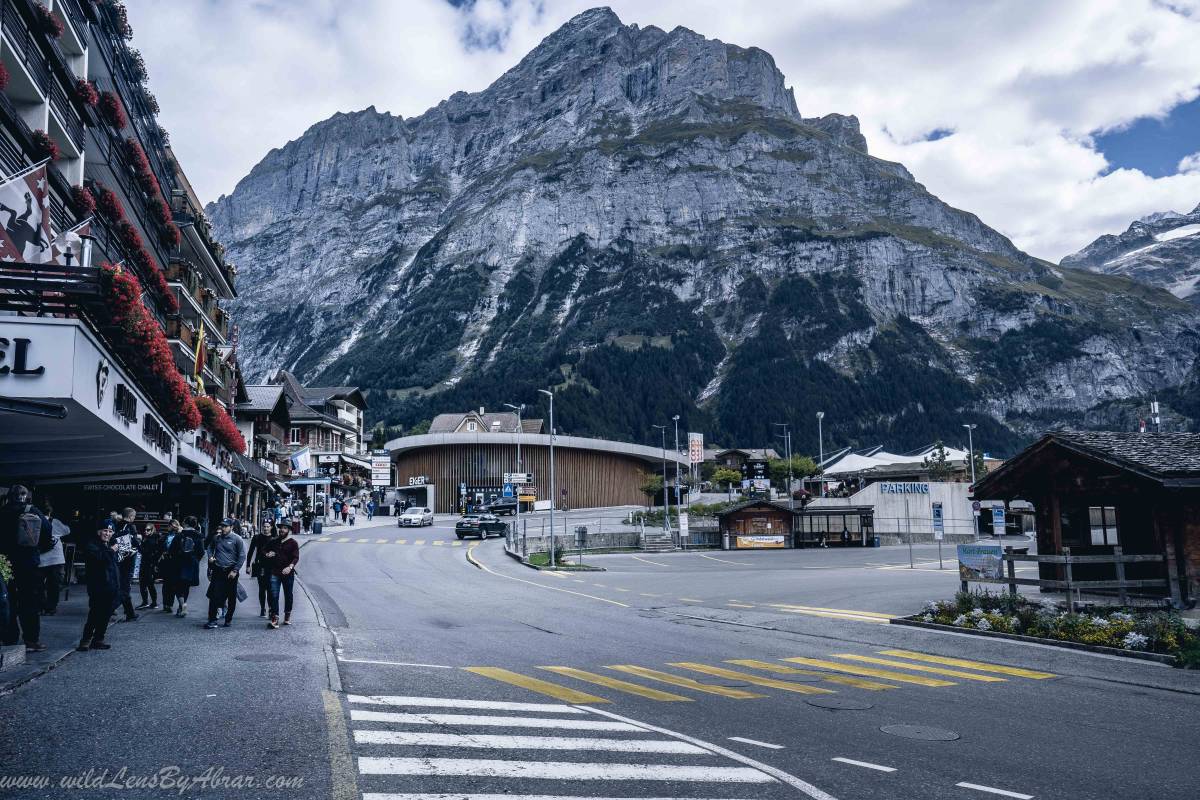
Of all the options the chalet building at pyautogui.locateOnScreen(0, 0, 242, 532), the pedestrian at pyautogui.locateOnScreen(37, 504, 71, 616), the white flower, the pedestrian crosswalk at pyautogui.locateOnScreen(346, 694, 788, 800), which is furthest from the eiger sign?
the pedestrian crosswalk at pyautogui.locateOnScreen(346, 694, 788, 800)

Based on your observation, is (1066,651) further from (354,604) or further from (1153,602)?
(354,604)

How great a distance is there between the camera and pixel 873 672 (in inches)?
515

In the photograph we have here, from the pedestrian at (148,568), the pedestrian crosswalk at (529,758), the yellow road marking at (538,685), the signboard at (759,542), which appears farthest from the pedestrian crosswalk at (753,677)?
the signboard at (759,542)

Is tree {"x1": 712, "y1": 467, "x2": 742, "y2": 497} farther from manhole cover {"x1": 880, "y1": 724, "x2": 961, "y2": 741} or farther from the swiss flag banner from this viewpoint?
manhole cover {"x1": 880, "y1": 724, "x2": 961, "y2": 741}

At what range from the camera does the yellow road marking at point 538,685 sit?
10.1m

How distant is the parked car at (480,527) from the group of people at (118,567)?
37.3m

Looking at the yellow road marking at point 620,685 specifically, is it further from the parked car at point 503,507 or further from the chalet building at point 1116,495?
the parked car at point 503,507

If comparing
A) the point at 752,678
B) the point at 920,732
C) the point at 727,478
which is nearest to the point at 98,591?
the point at 752,678

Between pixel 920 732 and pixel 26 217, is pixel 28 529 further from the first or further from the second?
pixel 920 732

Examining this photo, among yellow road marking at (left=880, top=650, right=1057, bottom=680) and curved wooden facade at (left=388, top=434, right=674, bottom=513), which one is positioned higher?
curved wooden facade at (left=388, top=434, right=674, bottom=513)

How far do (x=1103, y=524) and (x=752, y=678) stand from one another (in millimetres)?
13297

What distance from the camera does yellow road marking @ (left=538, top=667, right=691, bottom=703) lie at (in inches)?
409

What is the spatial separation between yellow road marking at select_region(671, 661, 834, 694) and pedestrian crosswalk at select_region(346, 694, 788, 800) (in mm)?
3402

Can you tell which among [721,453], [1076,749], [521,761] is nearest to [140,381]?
[521,761]
